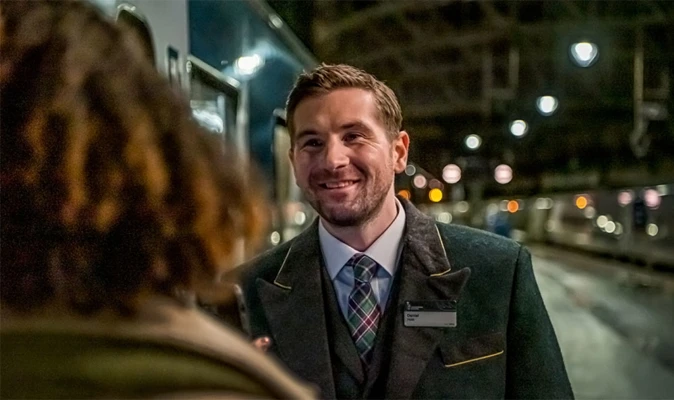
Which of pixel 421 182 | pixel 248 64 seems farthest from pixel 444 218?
pixel 248 64

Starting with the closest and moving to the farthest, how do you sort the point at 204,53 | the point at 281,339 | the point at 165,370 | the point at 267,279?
the point at 165,370
the point at 281,339
the point at 267,279
the point at 204,53

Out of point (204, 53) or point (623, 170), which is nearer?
point (204, 53)

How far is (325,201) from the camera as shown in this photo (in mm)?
1816

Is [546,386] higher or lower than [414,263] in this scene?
lower

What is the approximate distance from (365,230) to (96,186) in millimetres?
1066

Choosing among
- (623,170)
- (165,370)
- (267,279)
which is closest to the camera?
(165,370)

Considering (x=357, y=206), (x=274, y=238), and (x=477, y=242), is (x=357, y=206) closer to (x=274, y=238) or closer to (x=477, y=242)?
(x=477, y=242)

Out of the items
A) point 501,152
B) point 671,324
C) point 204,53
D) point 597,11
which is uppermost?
point 501,152

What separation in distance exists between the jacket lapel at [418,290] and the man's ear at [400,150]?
115mm

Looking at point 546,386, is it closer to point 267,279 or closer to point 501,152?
point 267,279

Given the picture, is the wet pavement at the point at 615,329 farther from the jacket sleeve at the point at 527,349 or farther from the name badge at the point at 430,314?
the name badge at the point at 430,314

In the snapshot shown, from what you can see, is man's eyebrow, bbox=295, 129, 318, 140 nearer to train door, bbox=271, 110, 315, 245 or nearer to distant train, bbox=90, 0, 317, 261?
distant train, bbox=90, 0, 317, 261

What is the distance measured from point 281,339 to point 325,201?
0.31 m

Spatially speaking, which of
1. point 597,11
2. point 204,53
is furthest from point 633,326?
point 204,53
